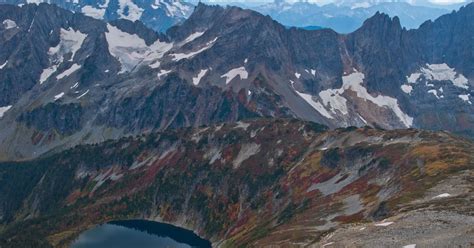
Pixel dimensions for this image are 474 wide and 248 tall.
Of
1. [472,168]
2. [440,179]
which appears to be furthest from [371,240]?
[472,168]

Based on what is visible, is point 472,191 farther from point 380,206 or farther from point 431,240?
point 431,240

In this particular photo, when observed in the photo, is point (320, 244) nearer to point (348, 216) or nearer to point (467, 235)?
point (467, 235)

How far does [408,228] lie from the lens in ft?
411

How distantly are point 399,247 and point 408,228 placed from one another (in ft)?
38.7

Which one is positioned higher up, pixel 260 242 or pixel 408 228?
pixel 408 228

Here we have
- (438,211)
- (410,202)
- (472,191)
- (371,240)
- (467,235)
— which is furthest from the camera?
(410,202)

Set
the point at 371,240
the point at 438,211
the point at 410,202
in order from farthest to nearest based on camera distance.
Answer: the point at 410,202 < the point at 438,211 < the point at 371,240

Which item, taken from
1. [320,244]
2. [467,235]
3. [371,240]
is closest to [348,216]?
[320,244]

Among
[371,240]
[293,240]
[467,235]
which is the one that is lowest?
[293,240]

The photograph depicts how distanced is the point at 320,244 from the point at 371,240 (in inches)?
693

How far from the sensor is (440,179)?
184125 mm

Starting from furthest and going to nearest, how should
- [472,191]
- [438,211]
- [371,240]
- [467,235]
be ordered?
[472,191]
[438,211]
[371,240]
[467,235]

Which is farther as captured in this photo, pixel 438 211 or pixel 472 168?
pixel 472 168

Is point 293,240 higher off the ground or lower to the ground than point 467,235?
lower
